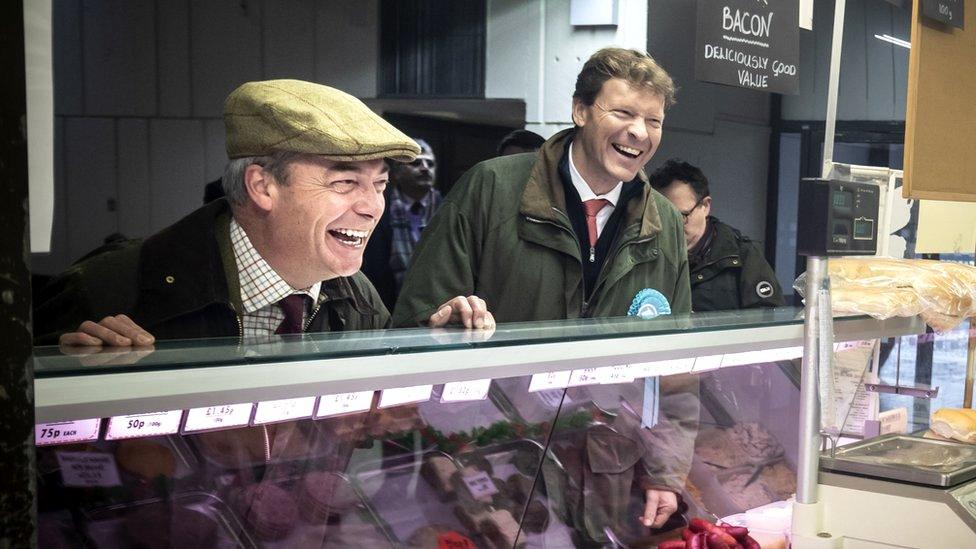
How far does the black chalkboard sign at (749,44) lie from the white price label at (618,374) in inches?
67.1

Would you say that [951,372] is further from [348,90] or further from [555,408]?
[348,90]

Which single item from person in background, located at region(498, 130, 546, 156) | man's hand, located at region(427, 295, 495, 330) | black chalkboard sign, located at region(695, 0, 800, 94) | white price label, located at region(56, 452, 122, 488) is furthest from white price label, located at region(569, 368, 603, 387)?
person in background, located at region(498, 130, 546, 156)

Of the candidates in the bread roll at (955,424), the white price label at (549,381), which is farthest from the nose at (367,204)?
the bread roll at (955,424)

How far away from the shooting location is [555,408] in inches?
71.0

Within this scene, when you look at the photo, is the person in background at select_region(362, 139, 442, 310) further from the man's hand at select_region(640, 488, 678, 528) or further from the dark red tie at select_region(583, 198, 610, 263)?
the man's hand at select_region(640, 488, 678, 528)

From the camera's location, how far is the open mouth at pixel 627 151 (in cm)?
274

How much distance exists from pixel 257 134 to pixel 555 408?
775 millimetres

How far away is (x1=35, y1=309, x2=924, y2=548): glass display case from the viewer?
1.22 meters

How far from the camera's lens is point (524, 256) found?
2.70 meters

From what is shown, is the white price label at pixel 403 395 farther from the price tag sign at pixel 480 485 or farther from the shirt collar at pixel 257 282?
the shirt collar at pixel 257 282

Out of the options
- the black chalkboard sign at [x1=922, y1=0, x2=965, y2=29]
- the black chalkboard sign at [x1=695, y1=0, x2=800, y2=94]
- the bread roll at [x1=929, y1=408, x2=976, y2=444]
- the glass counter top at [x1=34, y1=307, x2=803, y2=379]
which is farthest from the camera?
the black chalkboard sign at [x1=695, y1=0, x2=800, y2=94]

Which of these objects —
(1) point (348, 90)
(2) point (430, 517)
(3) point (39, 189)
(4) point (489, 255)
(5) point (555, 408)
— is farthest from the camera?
(1) point (348, 90)

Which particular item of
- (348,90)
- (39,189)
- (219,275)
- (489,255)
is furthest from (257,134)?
(348,90)

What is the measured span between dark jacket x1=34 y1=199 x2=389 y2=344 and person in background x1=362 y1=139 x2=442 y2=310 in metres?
2.60
